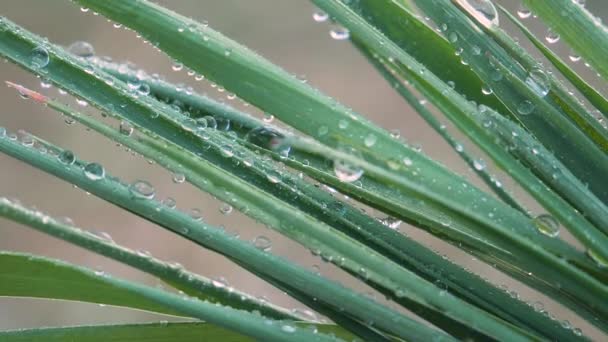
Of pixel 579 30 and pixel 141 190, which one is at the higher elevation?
pixel 579 30

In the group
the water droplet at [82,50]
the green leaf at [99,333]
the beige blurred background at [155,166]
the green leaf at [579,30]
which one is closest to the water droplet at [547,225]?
the green leaf at [579,30]

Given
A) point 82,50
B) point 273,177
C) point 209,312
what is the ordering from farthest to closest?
point 82,50 → point 273,177 → point 209,312

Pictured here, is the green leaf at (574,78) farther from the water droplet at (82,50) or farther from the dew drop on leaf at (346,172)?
the water droplet at (82,50)

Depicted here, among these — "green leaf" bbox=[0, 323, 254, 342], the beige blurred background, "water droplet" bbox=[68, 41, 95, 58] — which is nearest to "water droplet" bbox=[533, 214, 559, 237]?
"green leaf" bbox=[0, 323, 254, 342]

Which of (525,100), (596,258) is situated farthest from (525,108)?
(596,258)

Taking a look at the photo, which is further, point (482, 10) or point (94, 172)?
point (482, 10)

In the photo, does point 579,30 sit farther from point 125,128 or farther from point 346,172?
point 125,128
